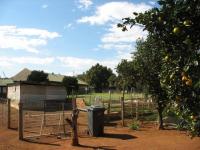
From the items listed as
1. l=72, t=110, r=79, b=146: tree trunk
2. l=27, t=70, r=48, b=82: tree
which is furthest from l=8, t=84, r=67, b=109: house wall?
l=72, t=110, r=79, b=146: tree trunk

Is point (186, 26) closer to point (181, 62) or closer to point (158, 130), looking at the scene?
point (181, 62)

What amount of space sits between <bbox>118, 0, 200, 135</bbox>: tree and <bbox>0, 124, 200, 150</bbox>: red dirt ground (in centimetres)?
893

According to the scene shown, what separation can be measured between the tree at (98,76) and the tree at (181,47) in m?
116

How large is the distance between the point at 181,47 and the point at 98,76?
118 meters

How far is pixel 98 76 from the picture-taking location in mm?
123688

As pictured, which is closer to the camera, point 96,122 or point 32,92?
point 96,122

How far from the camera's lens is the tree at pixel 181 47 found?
18.2ft

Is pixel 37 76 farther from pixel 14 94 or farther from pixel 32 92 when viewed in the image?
pixel 32 92

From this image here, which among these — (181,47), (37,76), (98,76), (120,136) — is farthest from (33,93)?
(98,76)

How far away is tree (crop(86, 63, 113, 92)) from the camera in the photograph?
403 feet

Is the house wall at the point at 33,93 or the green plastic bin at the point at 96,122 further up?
the house wall at the point at 33,93

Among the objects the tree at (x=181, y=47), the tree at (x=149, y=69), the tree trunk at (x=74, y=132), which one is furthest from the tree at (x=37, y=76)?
the tree at (x=181, y=47)

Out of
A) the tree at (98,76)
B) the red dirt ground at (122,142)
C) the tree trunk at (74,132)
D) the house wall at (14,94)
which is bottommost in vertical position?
the red dirt ground at (122,142)

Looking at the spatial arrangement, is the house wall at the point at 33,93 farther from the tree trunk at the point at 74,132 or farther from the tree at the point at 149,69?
the tree trunk at the point at 74,132
